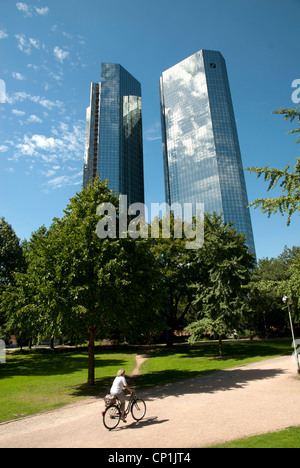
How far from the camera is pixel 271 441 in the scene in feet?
22.6

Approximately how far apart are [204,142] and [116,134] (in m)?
49.5

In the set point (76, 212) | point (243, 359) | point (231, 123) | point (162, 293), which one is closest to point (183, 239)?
point (243, 359)

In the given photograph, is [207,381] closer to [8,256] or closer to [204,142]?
[8,256]

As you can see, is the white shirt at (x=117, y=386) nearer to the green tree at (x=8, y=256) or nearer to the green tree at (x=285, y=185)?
the green tree at (x=285, y=185)

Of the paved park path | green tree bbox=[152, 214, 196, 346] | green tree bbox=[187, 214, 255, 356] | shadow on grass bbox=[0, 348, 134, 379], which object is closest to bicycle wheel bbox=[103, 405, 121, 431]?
the paved park path

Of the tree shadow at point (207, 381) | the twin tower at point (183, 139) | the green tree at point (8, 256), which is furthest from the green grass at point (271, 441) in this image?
the twin tower at point (183, 139)

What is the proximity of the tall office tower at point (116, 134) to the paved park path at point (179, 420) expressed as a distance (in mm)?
130708

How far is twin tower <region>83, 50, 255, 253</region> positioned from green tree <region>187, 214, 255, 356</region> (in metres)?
113

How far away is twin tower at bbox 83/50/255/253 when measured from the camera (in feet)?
468

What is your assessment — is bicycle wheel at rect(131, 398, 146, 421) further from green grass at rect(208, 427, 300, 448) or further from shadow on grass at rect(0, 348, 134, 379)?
shadow on grass at rect(0, 348, 134, 379)

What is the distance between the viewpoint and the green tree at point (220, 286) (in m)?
24.1

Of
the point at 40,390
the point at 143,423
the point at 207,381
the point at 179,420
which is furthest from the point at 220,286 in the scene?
the point at 143,423

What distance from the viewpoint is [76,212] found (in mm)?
16391
